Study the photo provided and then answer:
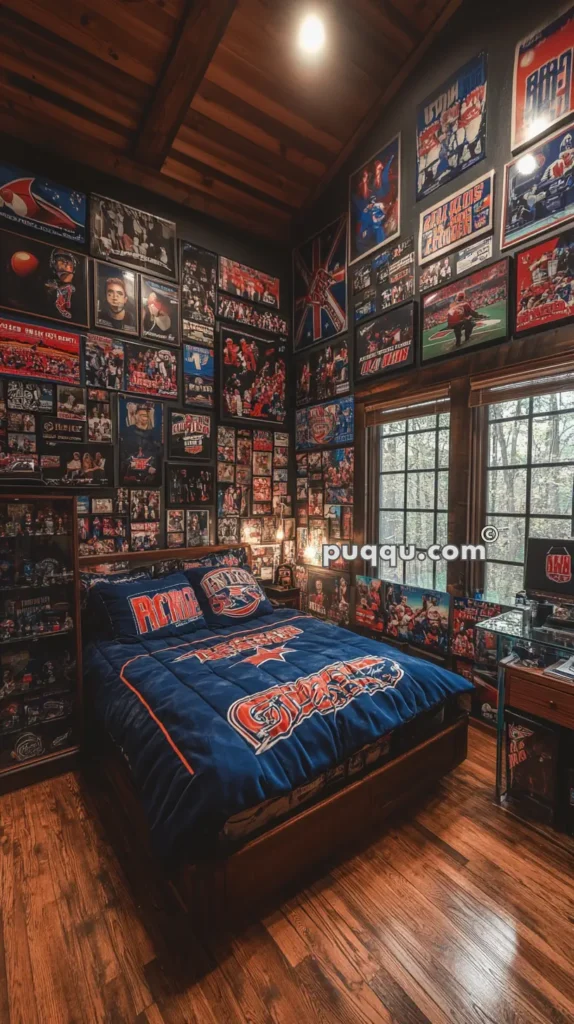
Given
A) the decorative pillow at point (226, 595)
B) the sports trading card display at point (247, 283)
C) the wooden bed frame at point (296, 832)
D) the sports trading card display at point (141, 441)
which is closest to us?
the wooden bed frame at point (296, 832)

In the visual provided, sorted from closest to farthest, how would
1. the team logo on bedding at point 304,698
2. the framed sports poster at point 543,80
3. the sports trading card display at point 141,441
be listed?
1. the team logo on bedding at point 304,698
2. the framed sports poster at point 543,80
3. the sports trading card display at point 141,441

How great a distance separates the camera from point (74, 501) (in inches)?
94.0

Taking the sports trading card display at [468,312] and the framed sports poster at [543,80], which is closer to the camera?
the framed sports poster at [543,80]

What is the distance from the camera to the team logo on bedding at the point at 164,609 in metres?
2.74

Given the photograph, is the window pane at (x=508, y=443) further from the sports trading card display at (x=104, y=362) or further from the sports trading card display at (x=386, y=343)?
the sports trading card display at (x=104, y=362)

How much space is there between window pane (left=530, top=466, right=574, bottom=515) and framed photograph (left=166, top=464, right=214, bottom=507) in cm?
240

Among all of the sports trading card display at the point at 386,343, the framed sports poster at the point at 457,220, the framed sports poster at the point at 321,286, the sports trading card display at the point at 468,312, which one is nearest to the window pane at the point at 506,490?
the sports trading card display at the point at 468,312

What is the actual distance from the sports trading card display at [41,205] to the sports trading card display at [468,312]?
2.50m

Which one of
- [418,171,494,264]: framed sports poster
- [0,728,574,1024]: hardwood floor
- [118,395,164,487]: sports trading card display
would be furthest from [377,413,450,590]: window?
[118,395,164,487]: sports trading card display

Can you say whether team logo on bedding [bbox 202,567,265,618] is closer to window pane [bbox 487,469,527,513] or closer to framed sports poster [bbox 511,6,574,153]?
window pane [bbox 487,469,527,513]

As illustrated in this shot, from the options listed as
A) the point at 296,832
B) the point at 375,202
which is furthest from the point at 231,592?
the point at 375,202

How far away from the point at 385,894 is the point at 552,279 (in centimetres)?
295

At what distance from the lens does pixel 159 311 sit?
3410 millimetres

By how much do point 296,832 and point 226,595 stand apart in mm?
1668
